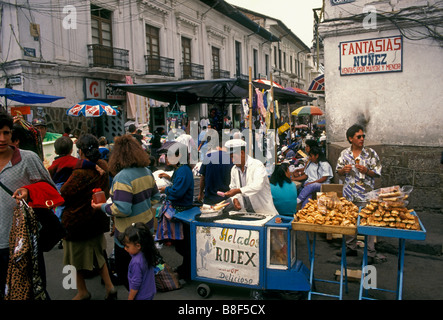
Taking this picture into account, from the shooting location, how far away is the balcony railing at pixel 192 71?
2055 centimetres

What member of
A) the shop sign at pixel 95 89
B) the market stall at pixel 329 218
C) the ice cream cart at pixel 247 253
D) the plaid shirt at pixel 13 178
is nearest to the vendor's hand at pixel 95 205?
the plaid shirt at pixel 13 178

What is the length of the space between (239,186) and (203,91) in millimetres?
4197

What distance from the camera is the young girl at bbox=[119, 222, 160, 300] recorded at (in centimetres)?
310

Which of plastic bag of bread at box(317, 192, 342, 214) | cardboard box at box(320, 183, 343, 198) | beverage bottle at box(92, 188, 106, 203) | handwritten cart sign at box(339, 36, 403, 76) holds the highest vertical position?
handwritten cart sign at box(339, 36, 403, 76)

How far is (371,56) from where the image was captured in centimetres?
738

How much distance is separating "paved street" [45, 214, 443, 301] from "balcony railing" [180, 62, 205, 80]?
16322 millimetres

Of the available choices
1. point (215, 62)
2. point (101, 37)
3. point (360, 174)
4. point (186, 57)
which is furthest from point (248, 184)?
point (215, 62)

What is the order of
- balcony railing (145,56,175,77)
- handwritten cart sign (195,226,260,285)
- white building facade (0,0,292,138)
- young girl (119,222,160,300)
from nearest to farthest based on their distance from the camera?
1. young girl (119,222,160,300)
2. handwritten cart sign (195,226,260,285)
3. white building facade (0,0,292,138)
4. balcony railing (145,56,175,77)

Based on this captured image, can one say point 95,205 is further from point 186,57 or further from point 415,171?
point 186,57

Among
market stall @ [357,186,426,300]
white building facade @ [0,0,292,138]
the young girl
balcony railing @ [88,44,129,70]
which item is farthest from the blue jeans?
balcony railing @ [88,44,129,70]

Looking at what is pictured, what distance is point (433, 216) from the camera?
6.68 metres

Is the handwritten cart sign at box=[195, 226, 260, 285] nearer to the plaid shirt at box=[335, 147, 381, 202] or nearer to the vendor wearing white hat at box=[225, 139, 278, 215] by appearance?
the vendor wearing white hat at box=[225, 139, 278, 215]
